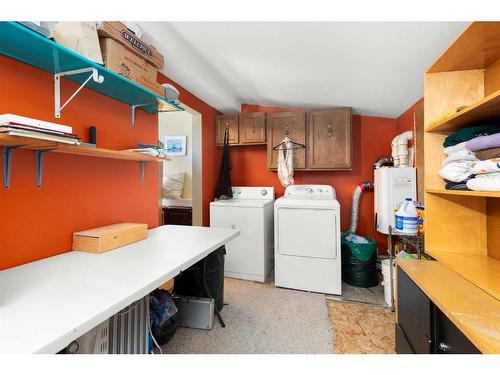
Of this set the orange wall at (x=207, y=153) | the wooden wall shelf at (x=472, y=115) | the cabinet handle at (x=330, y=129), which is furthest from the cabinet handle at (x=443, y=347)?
the orange wall at (x=207, y=153)

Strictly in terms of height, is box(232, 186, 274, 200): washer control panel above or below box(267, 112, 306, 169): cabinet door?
below

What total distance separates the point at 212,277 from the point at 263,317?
59 cm

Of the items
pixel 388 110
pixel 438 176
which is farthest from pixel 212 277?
pixel 388 110

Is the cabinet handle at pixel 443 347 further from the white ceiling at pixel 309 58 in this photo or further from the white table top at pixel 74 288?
the white ceiling at pixel 309 58

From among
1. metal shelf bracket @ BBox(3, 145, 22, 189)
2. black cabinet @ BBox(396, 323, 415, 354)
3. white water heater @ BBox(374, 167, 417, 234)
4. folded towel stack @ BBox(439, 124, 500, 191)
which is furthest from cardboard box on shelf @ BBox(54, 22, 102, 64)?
white water heater @ BBox(374, 167, 417, 234)

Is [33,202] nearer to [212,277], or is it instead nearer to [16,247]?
[16,247]

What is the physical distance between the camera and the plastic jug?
2047 mm

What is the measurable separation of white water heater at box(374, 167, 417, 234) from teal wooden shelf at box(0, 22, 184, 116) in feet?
7.66

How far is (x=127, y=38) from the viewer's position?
139cm

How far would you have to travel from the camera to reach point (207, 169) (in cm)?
326

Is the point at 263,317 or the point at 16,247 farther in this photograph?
the point at 263,317

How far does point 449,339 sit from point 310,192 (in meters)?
2.22

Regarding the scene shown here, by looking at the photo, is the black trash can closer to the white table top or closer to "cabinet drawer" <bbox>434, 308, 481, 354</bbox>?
the white table top

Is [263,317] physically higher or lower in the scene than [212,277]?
lower
